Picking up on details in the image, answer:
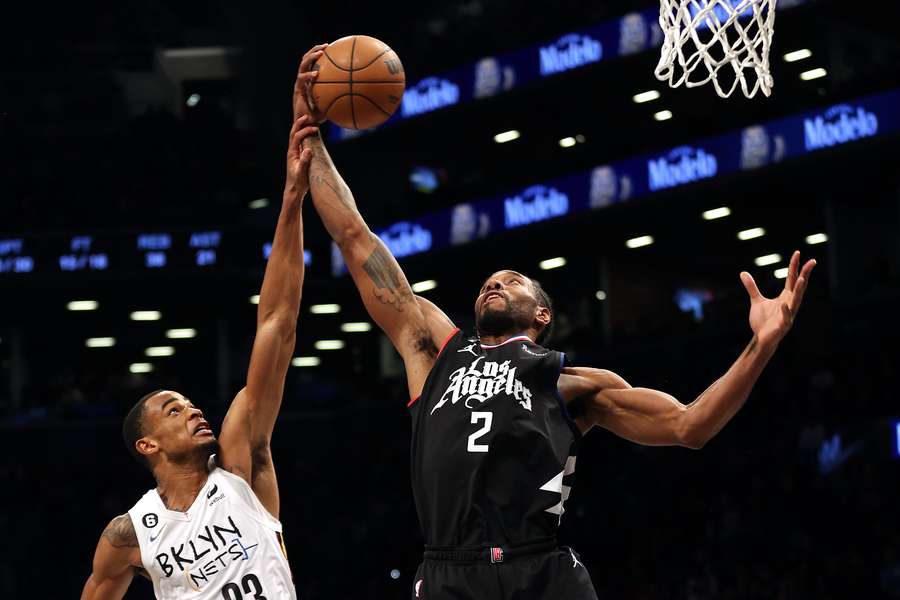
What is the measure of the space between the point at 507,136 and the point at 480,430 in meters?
18.2

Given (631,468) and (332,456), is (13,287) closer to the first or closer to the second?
(332,456)

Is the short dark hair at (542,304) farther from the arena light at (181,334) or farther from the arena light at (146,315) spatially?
the arena light at (181,334)

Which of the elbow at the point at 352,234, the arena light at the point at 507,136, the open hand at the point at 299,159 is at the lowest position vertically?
the elbow at the point at 352,234

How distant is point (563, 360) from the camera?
170 inches

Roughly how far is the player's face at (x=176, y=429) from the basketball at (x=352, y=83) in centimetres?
123

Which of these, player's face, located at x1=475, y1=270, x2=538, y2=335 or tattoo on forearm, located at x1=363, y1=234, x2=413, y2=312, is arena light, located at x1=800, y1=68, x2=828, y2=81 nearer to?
tattoo on forearm, located at x1=363, y1=234, x2=413, y2=312

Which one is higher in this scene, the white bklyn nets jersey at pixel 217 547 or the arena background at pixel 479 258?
the arena background at pixel 479 258

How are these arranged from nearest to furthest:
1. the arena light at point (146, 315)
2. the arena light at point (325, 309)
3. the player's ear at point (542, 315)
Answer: the player's ear at point (542, 315) < the arena light at point (325, 309) < the arena light at point (146, 315)

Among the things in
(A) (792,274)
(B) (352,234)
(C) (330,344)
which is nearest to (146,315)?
(C) (330,344)

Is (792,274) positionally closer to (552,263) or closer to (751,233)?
(751,233)

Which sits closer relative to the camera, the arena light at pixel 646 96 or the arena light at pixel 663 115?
the arena light at pixel 663 115

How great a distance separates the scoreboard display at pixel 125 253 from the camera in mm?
20531

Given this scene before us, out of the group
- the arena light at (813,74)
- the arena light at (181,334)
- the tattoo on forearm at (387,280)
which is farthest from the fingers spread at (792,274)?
the arena light at (181,334)

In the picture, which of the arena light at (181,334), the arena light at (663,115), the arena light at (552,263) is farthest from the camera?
the arena light at (181,334)
